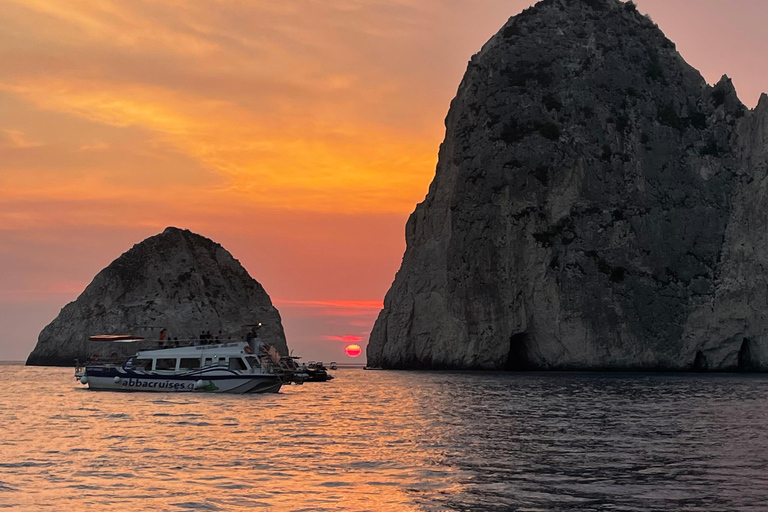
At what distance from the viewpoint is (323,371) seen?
359 feet

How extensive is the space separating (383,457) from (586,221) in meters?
102

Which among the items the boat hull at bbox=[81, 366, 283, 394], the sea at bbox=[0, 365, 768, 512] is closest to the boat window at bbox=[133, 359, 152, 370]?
the boat hull at bbox=[81, 366, 283, 394]

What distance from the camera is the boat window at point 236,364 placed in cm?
6425

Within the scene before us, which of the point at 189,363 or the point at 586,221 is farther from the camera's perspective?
the point at 586,221

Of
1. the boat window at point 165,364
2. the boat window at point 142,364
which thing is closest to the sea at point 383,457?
the boat window at point 165,364

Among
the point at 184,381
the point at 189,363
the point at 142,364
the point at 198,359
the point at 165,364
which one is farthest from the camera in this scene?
the point at 142,364

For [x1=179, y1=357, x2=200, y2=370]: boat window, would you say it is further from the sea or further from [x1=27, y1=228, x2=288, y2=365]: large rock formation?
[x1=27, y1=228, x2=288, y2=365]: large rock formation

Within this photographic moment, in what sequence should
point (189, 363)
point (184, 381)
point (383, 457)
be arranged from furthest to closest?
point (189, 363)
point (184, 381)
point (383, 457)

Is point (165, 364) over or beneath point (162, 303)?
beneath

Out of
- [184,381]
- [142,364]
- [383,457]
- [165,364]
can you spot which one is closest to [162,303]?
[142,364]

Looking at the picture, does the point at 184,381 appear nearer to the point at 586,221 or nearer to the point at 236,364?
the point at 236,364

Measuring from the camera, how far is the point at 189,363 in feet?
216

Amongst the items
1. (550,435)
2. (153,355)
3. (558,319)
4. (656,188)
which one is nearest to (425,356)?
(558,319)

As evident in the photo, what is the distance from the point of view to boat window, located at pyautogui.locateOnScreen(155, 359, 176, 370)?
66.8 m
